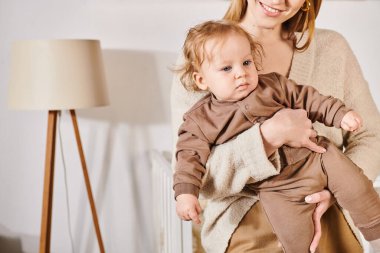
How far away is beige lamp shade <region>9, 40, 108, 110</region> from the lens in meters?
1.97

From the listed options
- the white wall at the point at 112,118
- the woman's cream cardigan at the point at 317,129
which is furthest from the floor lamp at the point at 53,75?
the woman's cream cardigan at the point at 317,129

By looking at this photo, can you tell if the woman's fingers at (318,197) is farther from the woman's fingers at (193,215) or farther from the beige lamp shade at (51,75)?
the beige lamp shade at (51,75)

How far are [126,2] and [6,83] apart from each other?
737 mm

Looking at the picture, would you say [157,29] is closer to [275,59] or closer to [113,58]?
[113,58]

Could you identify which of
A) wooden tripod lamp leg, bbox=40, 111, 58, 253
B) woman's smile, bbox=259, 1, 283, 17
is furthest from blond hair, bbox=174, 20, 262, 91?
Answer: wooden tripod lamp leg, bbox=40, 111, 58, 253

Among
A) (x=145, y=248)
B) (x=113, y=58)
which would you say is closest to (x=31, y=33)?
(x=113, y=58)

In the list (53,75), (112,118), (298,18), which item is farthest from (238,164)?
(112,118)

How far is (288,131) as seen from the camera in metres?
1.05

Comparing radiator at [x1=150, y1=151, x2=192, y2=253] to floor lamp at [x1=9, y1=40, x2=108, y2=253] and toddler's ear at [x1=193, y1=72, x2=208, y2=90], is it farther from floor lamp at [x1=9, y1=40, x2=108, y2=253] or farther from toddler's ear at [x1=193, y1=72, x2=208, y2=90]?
toddler's ear at [x1=193, y1=72, x2=208, y2=90]

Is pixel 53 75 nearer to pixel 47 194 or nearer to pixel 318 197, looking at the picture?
pixel 47 194

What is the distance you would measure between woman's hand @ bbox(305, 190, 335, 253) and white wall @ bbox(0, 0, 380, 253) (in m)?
1.48

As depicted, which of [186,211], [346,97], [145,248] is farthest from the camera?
[145,248]

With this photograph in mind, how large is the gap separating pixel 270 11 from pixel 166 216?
105 cm

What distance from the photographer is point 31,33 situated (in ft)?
7.77
